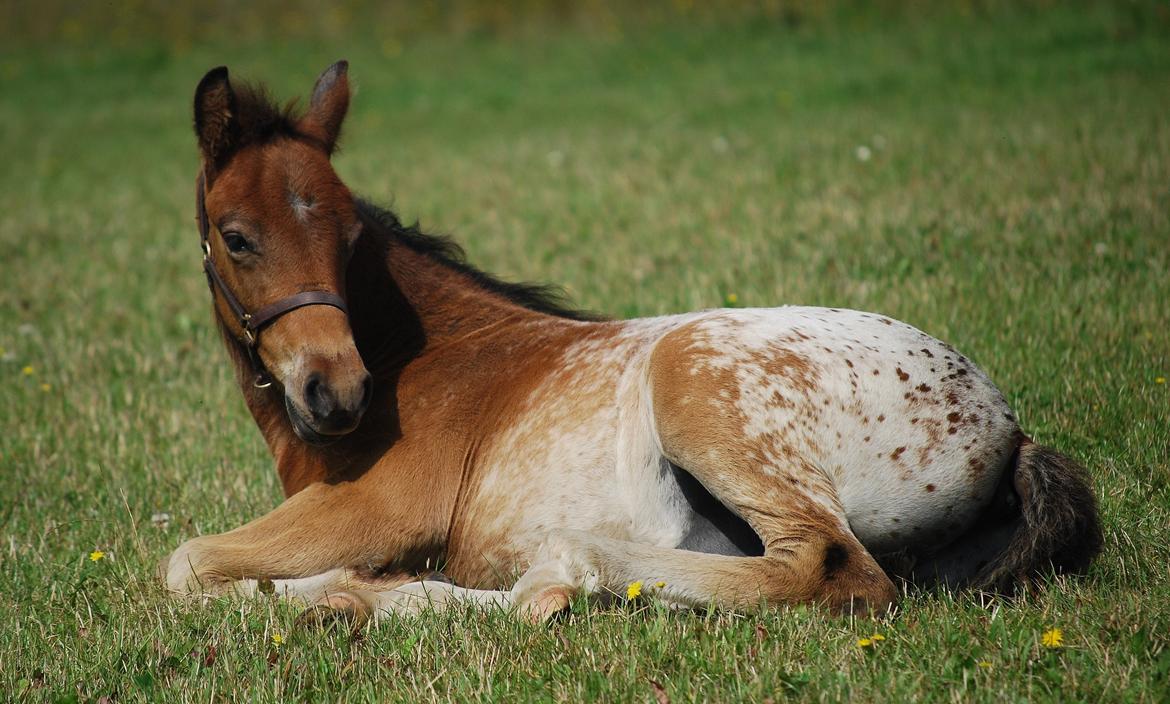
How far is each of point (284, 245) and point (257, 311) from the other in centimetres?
28

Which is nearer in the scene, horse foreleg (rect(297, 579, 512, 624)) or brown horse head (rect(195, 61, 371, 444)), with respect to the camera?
horse foreleg (rect(297, 579, 512, 624))

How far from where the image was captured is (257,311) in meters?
4.02

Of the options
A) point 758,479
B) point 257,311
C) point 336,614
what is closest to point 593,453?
point 758,479

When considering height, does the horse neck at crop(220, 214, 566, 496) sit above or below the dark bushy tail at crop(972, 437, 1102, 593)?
above

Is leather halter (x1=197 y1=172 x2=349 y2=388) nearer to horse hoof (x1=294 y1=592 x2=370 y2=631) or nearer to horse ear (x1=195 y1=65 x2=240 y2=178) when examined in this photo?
horse ear (x1=195 y1=65 x2=240 y2=178)

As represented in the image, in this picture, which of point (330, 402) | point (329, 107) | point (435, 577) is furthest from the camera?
point (329, 107)

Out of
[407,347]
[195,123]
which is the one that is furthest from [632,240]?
[195,123]

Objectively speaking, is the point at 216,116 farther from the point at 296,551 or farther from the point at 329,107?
the point at 296,551

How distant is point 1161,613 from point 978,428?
2.74 ft

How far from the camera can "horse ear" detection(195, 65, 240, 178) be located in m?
4.00

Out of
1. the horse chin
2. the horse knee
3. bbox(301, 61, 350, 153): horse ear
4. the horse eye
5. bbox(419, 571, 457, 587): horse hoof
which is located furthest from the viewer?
bbox(301, 61, 350, 153): horse ear

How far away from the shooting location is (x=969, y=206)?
8.86m

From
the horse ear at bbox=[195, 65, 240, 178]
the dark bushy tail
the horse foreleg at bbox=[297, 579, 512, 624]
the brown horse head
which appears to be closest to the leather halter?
the brown horse head

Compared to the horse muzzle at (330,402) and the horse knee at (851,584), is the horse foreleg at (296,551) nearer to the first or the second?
the horse muzzle at (330,402)
